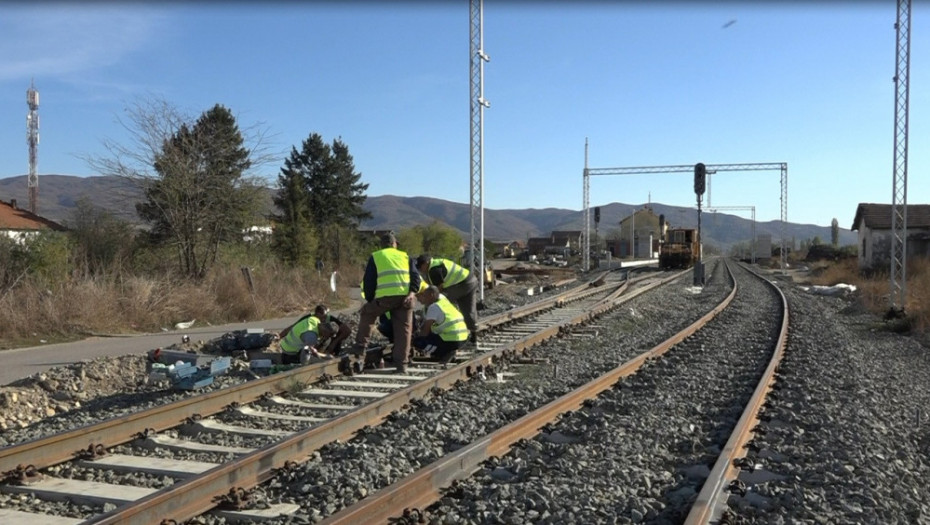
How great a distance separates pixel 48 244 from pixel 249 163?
8168 millimetres

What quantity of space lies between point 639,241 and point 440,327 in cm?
9091

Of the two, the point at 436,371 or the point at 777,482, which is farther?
the point at 436,371

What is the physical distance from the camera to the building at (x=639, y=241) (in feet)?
308

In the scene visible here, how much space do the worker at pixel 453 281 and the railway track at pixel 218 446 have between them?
139 cm

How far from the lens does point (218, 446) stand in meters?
6.33

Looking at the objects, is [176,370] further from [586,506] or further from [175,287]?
[175,287]

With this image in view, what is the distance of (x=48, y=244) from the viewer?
1770cm

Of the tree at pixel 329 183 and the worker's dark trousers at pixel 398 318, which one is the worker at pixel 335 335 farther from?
the tree at pixel 329 183

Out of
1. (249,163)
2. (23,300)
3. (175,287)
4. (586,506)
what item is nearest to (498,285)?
(249,163)

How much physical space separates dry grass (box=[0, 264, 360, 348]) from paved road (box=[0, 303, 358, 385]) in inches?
31.2

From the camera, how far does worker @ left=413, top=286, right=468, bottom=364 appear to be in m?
10.2

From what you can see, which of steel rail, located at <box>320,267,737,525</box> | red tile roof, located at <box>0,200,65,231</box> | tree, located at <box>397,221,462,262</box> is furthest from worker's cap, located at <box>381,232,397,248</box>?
tree, located at <box>397,221,462,262</box>

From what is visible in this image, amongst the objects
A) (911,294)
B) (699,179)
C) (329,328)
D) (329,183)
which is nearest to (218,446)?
(329,328)

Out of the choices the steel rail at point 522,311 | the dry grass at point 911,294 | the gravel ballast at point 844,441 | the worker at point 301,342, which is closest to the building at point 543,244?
the dry grass at point 911,294
